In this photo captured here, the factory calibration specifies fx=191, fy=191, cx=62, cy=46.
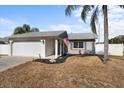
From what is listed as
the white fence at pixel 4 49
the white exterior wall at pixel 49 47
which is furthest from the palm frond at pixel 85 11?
the white fence at pixel 4 49

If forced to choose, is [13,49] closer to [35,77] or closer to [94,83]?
Answer: [35,77]

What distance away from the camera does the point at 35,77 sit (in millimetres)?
10594

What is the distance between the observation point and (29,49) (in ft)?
79.9

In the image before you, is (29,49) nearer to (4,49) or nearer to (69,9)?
(4,49)

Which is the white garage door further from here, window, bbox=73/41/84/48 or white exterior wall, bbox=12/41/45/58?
window, bbox=73/41/84/48

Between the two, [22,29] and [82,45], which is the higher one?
[22,29]

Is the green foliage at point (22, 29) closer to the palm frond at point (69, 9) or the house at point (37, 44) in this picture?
the house at point (37, 44)

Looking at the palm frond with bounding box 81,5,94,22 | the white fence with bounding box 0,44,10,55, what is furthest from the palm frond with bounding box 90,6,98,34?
the white fence with bounding box 0,44,10,55

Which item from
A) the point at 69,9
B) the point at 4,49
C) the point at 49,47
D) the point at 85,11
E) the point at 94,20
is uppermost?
the point at 69,9

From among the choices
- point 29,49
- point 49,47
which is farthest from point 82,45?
point 29,49
